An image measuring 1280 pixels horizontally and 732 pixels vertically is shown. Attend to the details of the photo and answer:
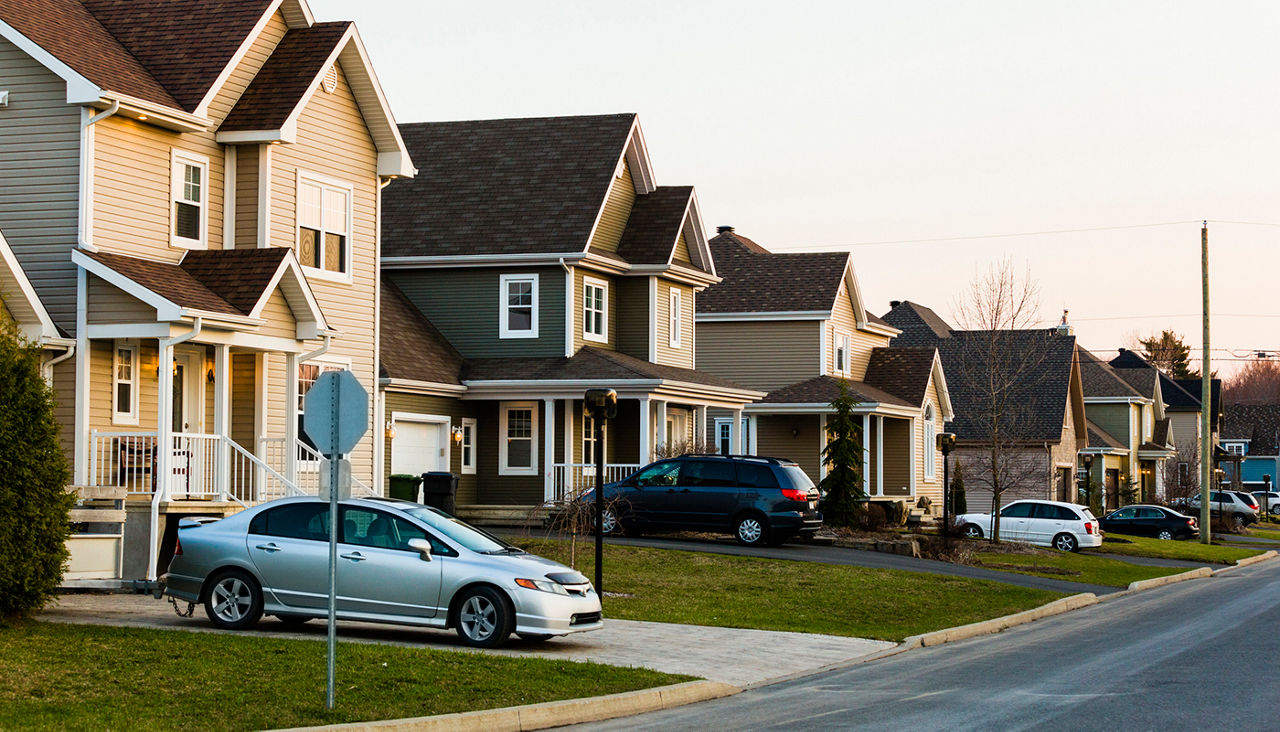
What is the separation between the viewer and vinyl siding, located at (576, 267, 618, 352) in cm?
3678

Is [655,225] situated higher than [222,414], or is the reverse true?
[655,225]

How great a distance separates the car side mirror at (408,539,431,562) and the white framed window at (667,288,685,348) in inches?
961

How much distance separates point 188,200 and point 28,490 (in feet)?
29.5

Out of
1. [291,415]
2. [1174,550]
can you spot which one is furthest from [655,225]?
[1174,550]

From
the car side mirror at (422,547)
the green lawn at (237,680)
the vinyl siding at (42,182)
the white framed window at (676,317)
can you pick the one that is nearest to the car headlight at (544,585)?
the car side mirror at (422,547)

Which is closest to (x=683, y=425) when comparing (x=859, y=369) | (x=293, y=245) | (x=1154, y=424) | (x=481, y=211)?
(x=481, y=211)

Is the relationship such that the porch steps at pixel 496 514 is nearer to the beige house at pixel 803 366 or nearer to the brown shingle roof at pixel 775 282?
the beige house at pixel 803 366

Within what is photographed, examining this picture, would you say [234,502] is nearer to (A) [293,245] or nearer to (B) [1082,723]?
(A) [293,245]

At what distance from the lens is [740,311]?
161 ft

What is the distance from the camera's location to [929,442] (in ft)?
173

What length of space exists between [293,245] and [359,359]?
2.93 m

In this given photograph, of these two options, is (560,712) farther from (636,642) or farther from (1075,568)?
(1075,568)

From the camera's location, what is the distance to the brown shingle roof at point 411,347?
33.3 meters

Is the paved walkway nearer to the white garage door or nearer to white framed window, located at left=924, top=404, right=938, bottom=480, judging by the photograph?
the white garage door
